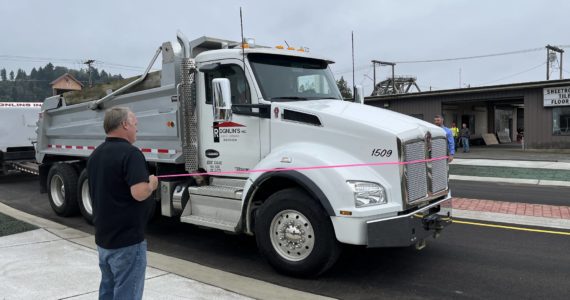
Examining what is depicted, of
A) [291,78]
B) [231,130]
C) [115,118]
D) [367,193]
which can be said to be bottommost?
[367,193]

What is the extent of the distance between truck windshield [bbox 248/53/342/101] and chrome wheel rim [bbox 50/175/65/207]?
5.34m

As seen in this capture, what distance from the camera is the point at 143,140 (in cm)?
737

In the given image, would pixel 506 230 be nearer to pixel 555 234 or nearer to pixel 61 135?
pixel 555 234

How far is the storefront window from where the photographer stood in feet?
83.2

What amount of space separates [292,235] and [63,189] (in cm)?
571

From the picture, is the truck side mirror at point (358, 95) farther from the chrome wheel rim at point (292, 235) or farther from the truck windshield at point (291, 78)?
the chrome wheel rim at point (292, 235)

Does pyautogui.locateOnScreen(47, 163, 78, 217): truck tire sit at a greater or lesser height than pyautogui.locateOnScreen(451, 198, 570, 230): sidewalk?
greater

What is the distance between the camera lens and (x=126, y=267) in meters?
3.21

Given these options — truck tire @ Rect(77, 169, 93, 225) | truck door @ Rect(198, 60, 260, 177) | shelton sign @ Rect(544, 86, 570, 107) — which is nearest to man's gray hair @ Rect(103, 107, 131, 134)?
truck door @ Rect(198, 60, 260, 177)

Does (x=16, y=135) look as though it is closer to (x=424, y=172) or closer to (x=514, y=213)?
(x=424, y=172)

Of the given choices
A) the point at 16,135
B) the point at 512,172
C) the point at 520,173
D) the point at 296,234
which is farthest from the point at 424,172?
the point at 16,135

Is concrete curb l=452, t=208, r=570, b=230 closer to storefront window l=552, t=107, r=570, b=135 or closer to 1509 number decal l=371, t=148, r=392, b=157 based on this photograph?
1509 number decal l=371, t=148, r=392, b=157

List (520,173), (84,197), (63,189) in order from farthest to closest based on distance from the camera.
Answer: (520,173) < (63,189) < (84,197)

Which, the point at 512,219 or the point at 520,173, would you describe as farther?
the point at 520,173
